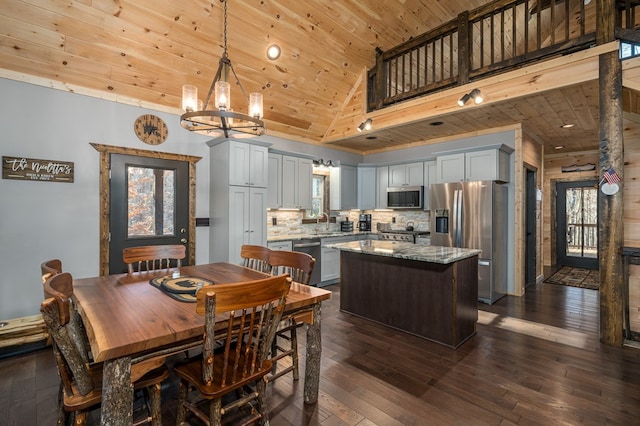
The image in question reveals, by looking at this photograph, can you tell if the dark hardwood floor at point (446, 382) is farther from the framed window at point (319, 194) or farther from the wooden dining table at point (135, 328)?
the framed window at point (319, 194)

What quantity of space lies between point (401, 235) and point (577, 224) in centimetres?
475

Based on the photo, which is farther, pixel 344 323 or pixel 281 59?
pixel 281 59

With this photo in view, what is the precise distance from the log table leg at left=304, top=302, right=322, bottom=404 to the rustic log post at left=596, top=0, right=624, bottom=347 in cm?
310

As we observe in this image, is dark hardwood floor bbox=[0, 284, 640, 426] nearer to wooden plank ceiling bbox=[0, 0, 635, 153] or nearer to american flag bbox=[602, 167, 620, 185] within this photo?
american flag bbox=[602, 167, 620, 185]

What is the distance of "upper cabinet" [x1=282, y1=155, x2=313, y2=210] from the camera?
213 inches

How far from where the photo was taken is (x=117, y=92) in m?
3.77

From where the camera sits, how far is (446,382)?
2.46 meters

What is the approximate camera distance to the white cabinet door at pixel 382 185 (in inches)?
252

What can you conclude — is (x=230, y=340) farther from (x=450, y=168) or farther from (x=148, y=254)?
(x=450, y=168)

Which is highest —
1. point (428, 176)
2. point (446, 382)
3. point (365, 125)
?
point (365, 125)

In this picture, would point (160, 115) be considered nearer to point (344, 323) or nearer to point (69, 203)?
point (69, 203)

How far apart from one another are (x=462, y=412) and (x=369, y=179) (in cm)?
497

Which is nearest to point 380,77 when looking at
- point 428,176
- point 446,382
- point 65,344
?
point 428,176

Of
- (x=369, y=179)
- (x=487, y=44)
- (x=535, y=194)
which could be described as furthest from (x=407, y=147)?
(x=535, y=194)
